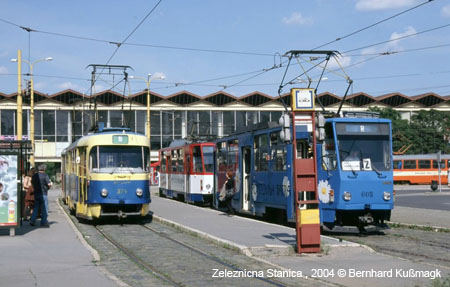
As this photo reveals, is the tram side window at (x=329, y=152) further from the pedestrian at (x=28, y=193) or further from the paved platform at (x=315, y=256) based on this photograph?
the pedestrian at (x=28, y=193)

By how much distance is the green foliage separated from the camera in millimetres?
70000

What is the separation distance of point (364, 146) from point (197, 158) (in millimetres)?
13995

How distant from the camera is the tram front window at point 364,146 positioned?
17.0 metres

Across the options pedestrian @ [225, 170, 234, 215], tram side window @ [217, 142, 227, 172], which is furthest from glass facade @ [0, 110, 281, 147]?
pedestrian @ [225, 170, 234, 215]

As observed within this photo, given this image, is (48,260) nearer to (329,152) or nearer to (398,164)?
(329,152)

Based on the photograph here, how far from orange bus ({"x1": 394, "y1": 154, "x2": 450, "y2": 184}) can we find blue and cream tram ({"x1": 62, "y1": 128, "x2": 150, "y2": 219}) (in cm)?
4142

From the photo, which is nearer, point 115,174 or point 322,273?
point 322,273

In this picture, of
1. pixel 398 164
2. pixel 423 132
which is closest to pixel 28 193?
pixel 398 164

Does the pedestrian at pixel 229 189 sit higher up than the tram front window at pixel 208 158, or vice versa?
the tram front window at pixel 208 158

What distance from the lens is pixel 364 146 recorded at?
56.4 ft

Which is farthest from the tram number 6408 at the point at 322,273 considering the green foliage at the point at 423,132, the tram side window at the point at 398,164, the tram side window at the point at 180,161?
the green foliage at the point at 423,132

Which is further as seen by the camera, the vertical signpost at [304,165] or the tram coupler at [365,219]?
the tram coupler at [365,219]

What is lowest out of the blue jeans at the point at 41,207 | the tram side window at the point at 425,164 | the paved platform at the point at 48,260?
the paved platform at the point at 48,260

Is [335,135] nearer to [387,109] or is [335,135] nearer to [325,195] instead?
[325,195]
